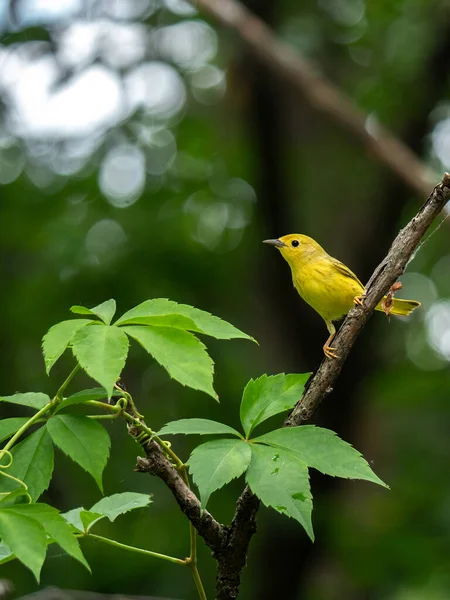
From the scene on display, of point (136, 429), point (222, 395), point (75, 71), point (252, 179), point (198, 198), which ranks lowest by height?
point (222, 395)

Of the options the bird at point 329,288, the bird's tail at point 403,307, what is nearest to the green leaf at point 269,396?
the bird at point 329,288

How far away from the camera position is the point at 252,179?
8625 mm

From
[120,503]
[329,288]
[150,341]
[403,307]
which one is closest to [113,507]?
[120,503]

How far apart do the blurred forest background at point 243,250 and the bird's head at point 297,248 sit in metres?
1.74

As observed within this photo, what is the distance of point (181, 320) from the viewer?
165 centimetres

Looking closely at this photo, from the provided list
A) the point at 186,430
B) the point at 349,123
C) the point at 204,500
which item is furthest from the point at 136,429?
the point at 349,123

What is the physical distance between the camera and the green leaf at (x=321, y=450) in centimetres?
163

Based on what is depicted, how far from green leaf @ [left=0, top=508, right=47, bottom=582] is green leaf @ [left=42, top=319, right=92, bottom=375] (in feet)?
1.02

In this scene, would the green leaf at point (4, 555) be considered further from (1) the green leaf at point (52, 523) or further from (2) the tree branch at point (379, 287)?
(2) the tree branch at point (379, 287)

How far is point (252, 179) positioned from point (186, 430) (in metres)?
7.13

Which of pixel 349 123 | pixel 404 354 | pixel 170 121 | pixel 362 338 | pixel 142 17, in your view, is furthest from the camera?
pixel 404 354

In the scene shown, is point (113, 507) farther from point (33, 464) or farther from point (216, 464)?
point (216, 464)

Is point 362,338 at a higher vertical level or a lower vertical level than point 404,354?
higher

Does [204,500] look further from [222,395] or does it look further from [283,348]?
[283,348]
